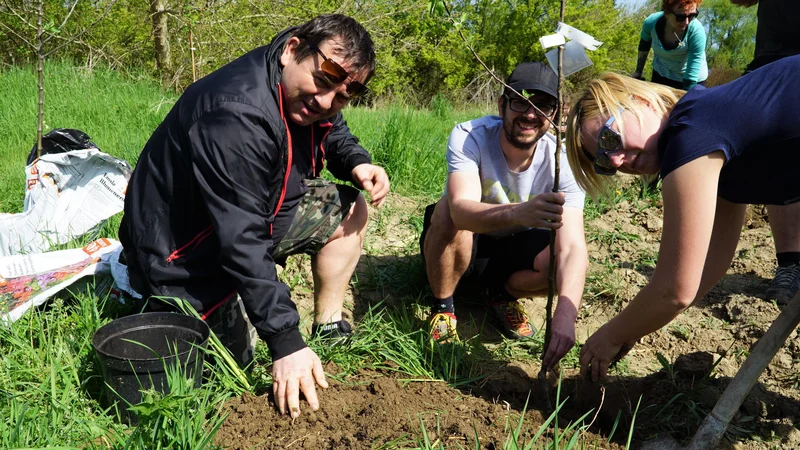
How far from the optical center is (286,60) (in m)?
2.54

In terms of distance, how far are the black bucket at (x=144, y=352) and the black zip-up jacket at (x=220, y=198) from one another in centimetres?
16

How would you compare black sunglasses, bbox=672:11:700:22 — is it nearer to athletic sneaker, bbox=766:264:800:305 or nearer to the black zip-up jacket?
athletic sneaker, bbox=766:264:800:305

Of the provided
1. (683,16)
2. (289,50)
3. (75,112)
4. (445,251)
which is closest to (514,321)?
(445,251)

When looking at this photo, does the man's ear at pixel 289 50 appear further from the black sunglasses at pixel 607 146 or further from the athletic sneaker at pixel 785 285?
the athletic sneaker at pixel 785 285

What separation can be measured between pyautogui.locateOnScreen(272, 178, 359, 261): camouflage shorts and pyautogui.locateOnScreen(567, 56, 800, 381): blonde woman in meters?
1.30

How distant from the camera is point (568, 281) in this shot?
9.25 feet

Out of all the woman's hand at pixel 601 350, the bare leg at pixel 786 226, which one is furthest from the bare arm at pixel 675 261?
the bare leg at pixel 786 226

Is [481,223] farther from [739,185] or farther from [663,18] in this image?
[663,18]

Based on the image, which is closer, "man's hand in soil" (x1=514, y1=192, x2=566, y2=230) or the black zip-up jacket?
the black zip-up jacket

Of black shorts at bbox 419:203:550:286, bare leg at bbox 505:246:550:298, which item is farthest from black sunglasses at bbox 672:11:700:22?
bare leg at bbox 505:246:550:298

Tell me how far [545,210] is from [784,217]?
6.60 feet

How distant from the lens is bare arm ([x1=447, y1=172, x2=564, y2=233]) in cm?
241

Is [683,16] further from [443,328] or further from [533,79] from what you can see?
[443,328]

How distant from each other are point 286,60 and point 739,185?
176 centimetres
